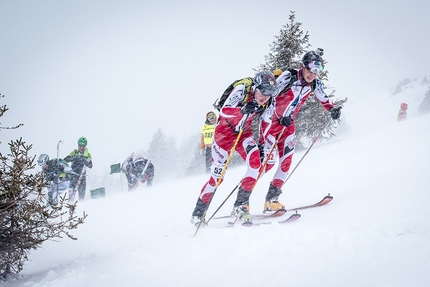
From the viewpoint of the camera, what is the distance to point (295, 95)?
4680 mm

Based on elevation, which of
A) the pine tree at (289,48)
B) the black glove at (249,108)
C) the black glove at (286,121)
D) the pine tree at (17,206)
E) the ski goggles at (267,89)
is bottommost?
the pine tree at (17,206)

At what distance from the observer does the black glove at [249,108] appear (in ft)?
12.4

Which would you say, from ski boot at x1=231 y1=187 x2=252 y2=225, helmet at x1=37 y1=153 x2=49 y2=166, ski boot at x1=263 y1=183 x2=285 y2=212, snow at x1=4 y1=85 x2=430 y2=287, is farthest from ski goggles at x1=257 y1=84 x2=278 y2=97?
helmet at x1=37 y1=153 x2=49 y2=166

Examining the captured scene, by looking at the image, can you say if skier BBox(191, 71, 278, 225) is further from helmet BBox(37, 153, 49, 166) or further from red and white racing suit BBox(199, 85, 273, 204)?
helmet BBox(37, 153, 49, 166)

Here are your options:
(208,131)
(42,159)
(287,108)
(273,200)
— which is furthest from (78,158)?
(287,108)

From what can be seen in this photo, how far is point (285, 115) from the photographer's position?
4797 millimetres

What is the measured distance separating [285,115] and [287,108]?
0.47ft

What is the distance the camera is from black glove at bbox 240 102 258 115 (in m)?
3.77

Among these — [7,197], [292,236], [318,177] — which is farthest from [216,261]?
[318,177]

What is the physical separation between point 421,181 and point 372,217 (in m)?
1.48

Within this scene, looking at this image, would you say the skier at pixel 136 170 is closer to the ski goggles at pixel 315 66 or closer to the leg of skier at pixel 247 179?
the leg of skier at pixel 247 179

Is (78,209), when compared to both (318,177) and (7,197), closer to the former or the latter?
(7,197)

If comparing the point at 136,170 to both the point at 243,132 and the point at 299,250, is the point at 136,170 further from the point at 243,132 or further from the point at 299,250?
the point at 299,250

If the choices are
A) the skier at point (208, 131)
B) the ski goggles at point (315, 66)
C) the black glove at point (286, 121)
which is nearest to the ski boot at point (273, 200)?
the black glove at point (286, 121)
